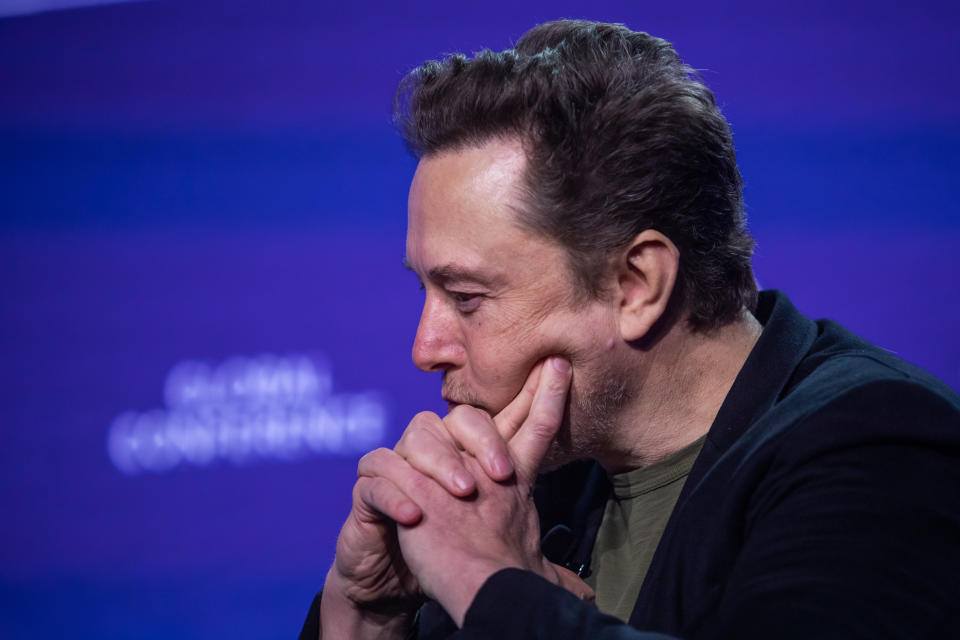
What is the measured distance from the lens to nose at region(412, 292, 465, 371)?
4.65 ft

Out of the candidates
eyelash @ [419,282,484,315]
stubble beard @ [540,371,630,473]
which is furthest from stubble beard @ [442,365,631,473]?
eyelash @ [419,282,484,315]

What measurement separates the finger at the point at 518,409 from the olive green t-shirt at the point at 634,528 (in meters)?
0.26

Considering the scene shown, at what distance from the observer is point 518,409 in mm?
1356

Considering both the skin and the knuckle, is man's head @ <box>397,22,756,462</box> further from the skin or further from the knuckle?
the knuckle

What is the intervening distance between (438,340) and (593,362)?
0.26 metres

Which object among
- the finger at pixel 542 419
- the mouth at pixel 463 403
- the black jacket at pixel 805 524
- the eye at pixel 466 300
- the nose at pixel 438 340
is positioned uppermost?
the eye at pixel 466 300

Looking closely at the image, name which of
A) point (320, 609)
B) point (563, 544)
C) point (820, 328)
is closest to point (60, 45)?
point (320, 609)

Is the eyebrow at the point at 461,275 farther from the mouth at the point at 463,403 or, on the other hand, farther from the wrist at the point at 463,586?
the wrist at the point at 463,586

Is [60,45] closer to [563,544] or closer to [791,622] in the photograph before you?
[563,544]

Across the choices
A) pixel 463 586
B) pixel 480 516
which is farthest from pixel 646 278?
pixel 463 586

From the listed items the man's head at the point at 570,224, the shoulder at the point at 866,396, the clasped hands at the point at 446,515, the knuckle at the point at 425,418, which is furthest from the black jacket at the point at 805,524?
the knuckle at the point at 425,418

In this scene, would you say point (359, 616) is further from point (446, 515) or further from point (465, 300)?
point (465, 300)

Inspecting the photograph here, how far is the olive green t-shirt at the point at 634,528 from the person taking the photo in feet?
4.51

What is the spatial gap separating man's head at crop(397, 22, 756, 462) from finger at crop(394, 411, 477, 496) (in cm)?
18
